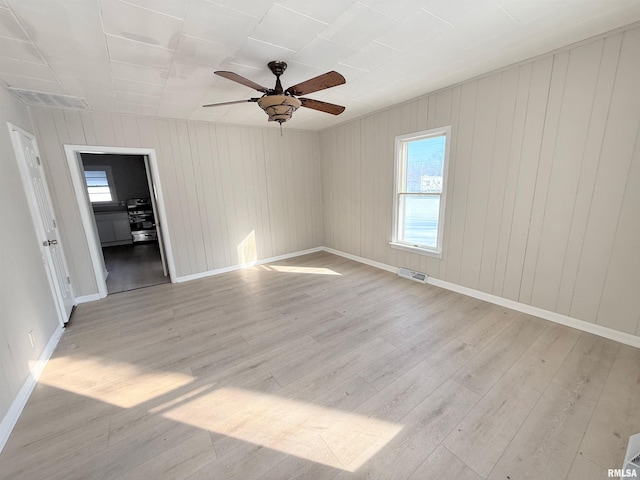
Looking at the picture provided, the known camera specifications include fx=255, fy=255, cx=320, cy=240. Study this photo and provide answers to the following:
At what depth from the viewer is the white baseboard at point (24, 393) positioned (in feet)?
5.30

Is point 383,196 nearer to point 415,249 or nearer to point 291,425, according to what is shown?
point 415,249

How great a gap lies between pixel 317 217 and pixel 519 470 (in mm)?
4838

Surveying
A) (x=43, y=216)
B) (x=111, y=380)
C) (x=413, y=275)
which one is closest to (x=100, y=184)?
(x=43, y=216)

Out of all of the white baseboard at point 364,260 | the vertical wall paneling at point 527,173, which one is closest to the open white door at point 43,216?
the white baseboard at point 364,260

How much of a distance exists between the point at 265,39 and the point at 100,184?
7.49m

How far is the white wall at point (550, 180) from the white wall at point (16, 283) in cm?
432

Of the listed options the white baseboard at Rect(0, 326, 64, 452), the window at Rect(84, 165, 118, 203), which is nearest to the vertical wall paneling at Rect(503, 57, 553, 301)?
the white baseboard at Rect(0, 326, 64, 452)

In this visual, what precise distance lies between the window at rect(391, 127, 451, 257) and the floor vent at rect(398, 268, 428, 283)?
34 centimetres

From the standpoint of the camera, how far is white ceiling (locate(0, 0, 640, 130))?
1630 mm

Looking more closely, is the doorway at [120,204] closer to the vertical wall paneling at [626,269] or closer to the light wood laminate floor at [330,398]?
the light wood laminate floor at [330,398]

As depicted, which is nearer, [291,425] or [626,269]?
[291,425]

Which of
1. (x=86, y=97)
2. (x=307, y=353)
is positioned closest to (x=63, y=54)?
(x=86, y=97)

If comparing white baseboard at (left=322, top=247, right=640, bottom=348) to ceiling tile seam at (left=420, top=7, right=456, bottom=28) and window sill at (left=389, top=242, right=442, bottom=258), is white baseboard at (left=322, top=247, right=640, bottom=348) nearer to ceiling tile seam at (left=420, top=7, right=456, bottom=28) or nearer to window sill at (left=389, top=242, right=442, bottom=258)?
window sill at (left=389, top=242, right=442, bottom=258)

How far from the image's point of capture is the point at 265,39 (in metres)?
1.95
